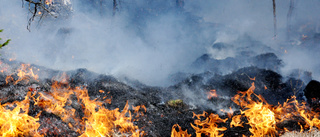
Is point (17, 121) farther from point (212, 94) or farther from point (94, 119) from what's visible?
point (212, 94)

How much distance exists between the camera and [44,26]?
52.0ft

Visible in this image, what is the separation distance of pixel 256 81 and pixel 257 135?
7.32 m

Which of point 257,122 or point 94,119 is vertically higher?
point 94,119

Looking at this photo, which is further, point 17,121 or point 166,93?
point 166,93

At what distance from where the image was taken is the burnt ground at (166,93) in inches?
223

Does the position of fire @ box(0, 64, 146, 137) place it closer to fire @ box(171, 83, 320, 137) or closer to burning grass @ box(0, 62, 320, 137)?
burning grass @ box(0, 62, 320, 137)

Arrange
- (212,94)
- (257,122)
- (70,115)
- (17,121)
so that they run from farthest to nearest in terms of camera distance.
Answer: (212,94)
(257,122)
(70,115)
(17,121)

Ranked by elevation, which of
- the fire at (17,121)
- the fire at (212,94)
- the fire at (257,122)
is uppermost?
the fire at (212,94)

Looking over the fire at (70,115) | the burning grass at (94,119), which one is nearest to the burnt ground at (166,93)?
the burning grass at (94,119)

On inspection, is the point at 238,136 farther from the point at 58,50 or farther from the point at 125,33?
the point at 125,33

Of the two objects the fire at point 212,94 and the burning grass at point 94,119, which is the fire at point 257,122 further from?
the fire at point 212,94

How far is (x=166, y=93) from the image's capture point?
31.7 ft

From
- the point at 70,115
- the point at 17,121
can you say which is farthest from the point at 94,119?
the point at 17,121

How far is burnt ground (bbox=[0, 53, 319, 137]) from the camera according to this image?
5.67 meters
